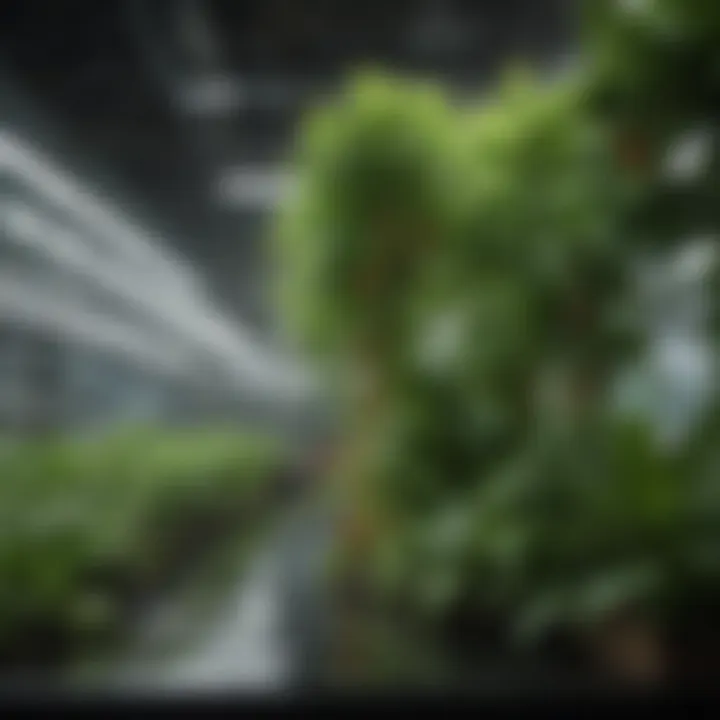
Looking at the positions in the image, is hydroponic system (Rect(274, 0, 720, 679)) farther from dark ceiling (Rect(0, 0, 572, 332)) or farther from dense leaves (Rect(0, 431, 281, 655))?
dense leaves (Rect(0, 431, 281, 655))

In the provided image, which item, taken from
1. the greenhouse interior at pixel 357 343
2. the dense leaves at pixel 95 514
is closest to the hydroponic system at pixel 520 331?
the greenhouse interior at pixel 357 343

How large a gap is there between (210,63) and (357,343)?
A: 0.37m

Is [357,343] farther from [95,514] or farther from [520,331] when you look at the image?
[95,514]

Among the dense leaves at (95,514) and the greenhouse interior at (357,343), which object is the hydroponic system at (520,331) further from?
the dense leaves at (95,514)

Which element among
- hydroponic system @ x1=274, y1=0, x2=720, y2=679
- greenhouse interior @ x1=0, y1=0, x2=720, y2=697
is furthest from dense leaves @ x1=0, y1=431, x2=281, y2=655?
hydroponic system @ x1=274, y1=0, x2=720, y2=679

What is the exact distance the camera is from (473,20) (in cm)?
146

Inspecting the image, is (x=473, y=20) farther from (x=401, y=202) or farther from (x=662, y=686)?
(x=662, y=686)

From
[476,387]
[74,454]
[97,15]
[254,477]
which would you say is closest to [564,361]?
[476,387]

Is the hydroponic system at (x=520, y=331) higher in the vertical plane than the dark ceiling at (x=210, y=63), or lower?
lower

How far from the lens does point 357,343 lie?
1451 mm

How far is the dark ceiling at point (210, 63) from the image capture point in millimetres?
1454

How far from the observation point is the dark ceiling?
145 cm

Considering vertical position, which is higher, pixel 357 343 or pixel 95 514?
pixel 357 343

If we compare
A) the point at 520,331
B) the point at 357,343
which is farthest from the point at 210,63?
the point at 520,331
